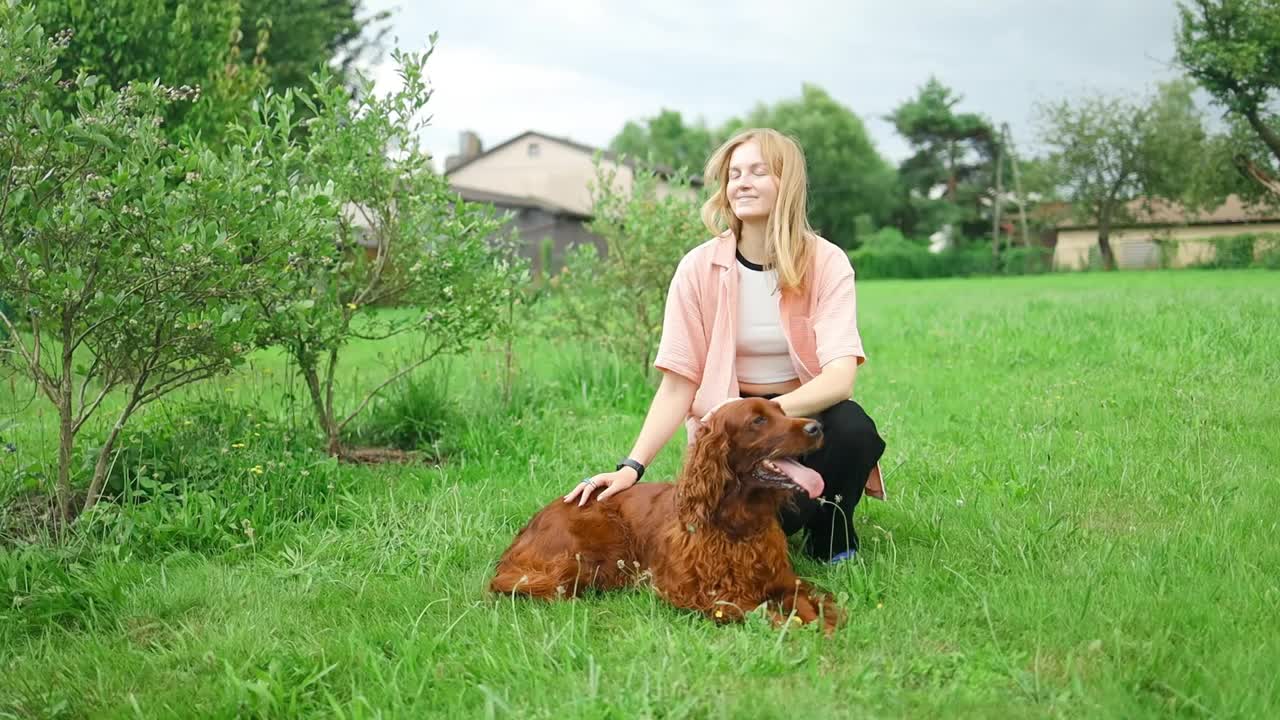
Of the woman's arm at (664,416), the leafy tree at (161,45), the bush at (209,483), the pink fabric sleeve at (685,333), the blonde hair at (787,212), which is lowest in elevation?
the bush at (209,483)

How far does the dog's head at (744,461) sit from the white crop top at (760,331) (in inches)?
28.8

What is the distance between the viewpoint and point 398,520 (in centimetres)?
446

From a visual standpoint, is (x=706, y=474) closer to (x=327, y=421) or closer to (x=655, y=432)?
(x=655, y=432)

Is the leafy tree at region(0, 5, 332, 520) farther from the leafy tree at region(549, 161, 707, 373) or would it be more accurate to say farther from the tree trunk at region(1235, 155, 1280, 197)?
the tree trunk at region(1235, 155, 1280, 197)

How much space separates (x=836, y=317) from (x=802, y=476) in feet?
2.83

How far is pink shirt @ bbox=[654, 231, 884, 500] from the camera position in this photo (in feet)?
12.6

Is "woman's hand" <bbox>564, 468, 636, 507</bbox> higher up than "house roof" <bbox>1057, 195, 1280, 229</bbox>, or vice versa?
"house roof" <bbox>1057, 195, 1280, 229</bbox>

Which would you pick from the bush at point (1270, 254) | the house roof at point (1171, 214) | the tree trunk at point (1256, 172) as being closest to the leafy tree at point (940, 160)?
the house roof at point (1171, 214)

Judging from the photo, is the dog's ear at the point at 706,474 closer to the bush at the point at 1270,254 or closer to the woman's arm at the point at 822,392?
the woman's arm at the point at 822,392

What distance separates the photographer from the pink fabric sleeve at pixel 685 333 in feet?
13.0

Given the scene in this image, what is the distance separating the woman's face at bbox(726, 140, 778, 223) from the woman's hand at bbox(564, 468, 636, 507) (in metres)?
1.16

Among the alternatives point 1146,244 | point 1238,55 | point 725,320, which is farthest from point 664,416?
point 1146,244

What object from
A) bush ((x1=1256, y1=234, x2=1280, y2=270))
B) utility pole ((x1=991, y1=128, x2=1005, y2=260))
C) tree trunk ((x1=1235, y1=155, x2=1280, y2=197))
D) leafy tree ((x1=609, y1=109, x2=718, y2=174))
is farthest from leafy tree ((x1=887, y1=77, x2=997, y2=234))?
tree trunk ((x1=1235, y1=155, x2=1280, y2=197))

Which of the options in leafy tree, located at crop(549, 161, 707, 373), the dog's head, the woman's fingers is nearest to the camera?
the dog's head
